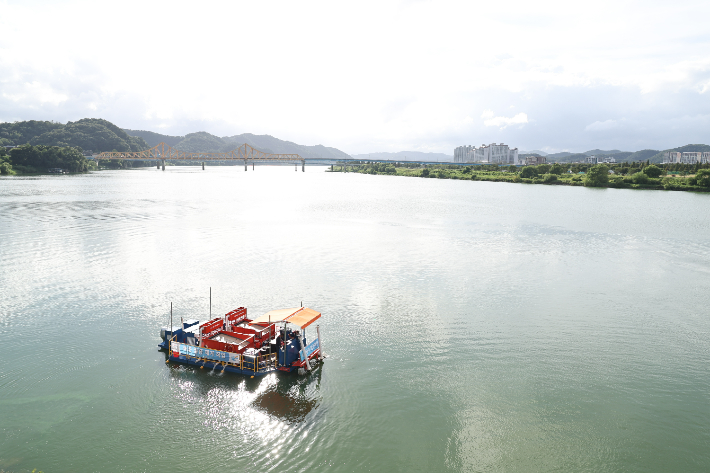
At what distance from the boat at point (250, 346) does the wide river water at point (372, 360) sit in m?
0.59

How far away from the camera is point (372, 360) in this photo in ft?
66.6

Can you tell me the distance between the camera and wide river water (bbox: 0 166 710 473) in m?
14.6

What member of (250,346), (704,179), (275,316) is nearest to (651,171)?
(704,179)

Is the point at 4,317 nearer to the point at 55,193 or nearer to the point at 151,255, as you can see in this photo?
the point at 151,255

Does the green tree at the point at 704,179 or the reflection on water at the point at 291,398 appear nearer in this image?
the reflection on water at the point at 291,398

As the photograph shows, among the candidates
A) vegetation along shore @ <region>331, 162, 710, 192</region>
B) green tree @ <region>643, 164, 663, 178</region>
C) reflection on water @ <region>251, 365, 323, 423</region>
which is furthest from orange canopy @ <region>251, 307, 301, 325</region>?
green tree @ <region>643, 164, 663, 178</region>

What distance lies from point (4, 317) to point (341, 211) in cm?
→ 5512

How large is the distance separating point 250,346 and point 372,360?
18.9 feet

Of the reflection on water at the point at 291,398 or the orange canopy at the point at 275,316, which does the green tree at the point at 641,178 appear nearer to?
the orange canopy at the point at 275,316

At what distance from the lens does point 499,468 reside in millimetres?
13828

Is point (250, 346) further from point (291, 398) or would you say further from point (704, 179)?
point (704, 179)

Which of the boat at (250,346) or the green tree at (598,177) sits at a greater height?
the green tree at (598,177)

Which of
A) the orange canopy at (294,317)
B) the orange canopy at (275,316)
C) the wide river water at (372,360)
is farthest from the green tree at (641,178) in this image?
the orange canopy at (275,316)

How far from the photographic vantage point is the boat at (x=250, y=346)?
19000mm
